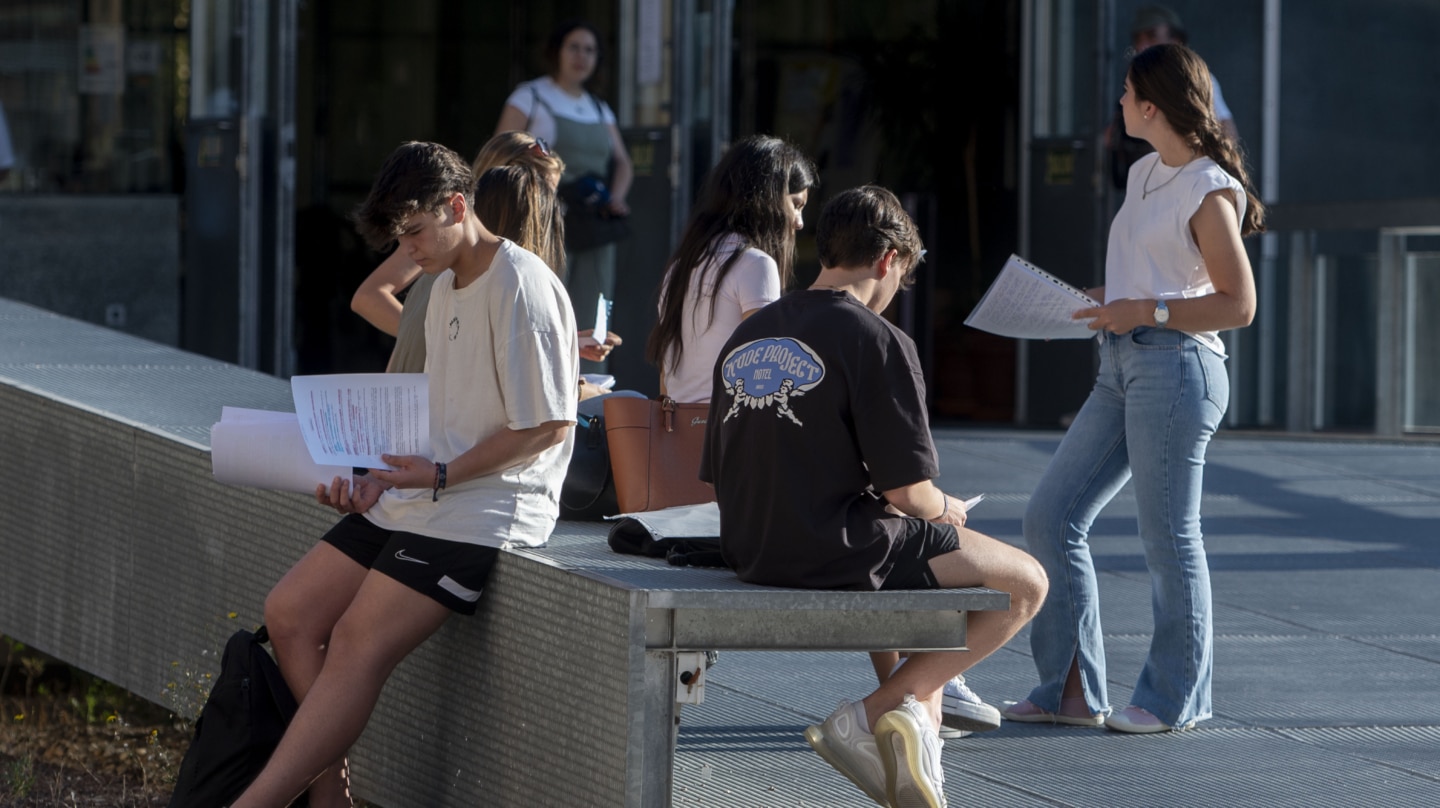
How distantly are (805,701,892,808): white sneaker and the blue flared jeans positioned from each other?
1.02m

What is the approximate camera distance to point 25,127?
1118 cm

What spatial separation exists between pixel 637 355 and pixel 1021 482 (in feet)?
9.79

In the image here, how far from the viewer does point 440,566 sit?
3809mm

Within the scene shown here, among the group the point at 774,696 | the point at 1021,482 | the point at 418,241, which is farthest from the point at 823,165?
the point at 418,241

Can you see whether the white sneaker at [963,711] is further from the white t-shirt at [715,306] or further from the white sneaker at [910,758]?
the white t-shirt at [715,306]

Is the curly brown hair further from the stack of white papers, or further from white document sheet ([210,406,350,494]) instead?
white document sheet ([210,406,350,494])

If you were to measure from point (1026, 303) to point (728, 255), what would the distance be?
754 mm

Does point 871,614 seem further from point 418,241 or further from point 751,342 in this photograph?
point 418,241

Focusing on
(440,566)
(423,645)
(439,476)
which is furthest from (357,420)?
(423,645)

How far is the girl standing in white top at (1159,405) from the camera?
14.7 feet

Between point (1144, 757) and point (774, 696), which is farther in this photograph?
point (774, 696)

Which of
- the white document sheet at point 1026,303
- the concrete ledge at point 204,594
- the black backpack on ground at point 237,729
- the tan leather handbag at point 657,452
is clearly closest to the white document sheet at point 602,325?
the tan leather handbag at point 657,452

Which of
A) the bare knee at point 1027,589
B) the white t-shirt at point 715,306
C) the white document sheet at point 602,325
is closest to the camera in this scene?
the bare knee at point 1027,589

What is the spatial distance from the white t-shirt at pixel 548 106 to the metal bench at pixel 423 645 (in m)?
2.13
